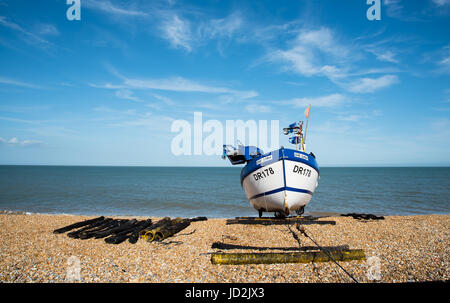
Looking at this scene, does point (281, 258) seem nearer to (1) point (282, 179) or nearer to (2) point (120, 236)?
(1) point (282, 179)

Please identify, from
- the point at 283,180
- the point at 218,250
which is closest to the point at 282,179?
the point at 283,180

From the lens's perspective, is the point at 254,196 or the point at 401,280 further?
the point at 254,196

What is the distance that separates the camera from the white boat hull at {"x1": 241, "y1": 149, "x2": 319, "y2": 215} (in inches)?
507

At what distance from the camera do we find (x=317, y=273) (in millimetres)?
6488

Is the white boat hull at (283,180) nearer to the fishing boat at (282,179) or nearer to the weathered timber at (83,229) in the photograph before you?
the fishing boat at (282,179)

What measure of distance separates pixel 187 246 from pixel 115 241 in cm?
318

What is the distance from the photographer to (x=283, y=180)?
42.3 ft

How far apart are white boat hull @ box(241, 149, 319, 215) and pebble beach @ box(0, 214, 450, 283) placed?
4.81ft

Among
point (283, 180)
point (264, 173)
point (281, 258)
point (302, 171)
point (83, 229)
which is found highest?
point (302, 171)

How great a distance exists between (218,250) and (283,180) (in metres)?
5.77

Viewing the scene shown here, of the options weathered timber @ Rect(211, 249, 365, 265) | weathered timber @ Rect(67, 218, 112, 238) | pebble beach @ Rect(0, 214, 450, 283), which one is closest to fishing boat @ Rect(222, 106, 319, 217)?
pebble beach @ Rect(0, 214, 450, 283)
